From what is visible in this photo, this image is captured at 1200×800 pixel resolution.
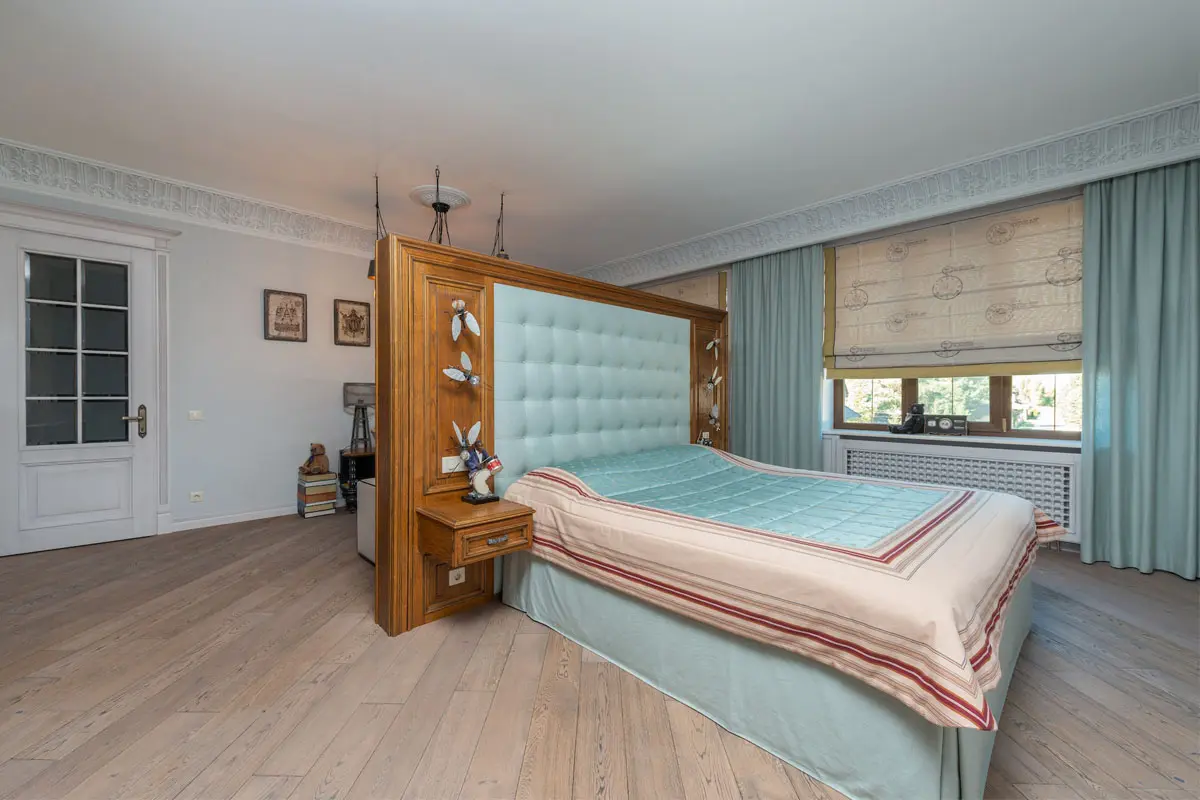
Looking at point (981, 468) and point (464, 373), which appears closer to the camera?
point (464, 373)

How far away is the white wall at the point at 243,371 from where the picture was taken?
4.00m

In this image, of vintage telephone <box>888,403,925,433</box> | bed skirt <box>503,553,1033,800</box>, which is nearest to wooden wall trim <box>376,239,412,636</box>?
bed skirt <box>503,553,1033,800</box>

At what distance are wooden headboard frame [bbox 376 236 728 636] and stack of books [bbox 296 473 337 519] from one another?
8.14 feet

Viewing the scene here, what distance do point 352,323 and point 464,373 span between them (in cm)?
301

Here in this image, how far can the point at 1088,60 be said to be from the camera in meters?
2.32

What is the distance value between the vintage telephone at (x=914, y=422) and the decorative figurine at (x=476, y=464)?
3260 millimetres

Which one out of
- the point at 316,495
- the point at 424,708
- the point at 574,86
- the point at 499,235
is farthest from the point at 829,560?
the point at 316,495

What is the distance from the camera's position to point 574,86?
2539 mm

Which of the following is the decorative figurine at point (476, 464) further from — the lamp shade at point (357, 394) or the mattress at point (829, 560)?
the lamp shade at point (357, 394)

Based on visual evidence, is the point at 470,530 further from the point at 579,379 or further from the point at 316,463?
the point at 316,463

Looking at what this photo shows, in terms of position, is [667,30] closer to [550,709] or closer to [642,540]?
[642,540]

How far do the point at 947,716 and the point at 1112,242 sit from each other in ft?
11.3

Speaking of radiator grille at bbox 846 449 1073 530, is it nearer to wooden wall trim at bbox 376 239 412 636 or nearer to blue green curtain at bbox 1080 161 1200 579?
blue green curtain at bbox 1080 161 1200 579

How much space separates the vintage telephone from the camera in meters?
3.96
